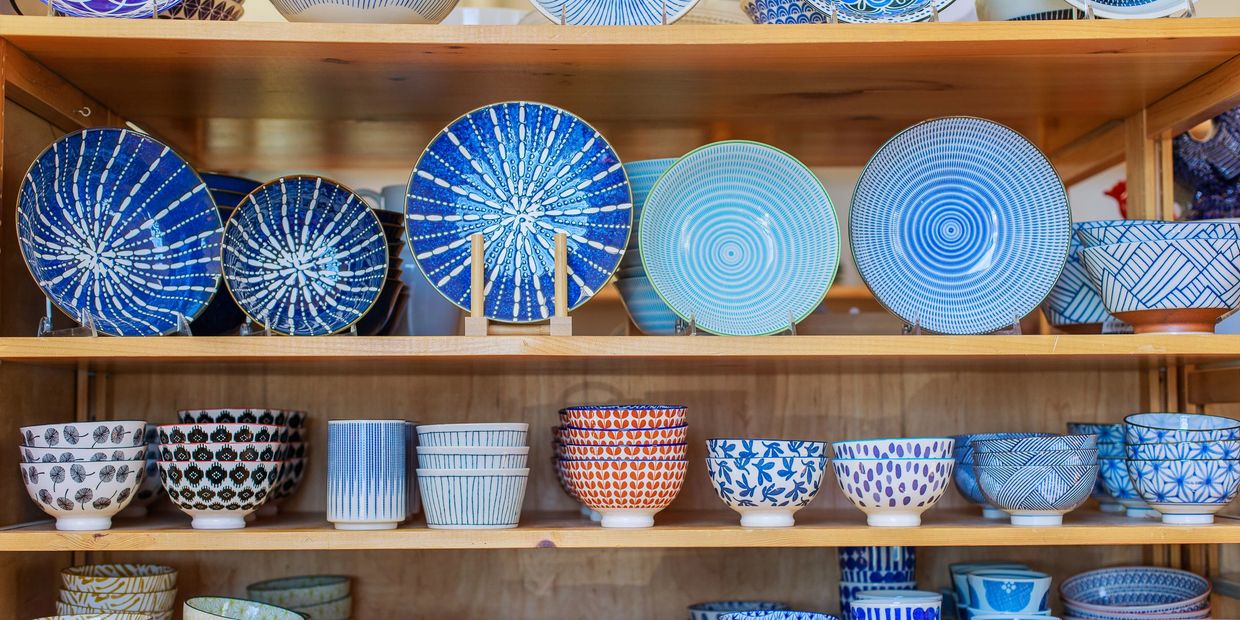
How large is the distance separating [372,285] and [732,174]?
49 centimetres

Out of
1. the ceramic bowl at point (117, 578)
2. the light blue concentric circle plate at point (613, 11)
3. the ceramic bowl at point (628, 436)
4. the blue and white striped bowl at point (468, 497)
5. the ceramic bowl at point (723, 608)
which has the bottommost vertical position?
the ceramic bowl at point (723, 608)

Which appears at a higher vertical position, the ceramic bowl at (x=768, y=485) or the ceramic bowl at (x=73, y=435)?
the ceramic bowl at (x=73, y=435)

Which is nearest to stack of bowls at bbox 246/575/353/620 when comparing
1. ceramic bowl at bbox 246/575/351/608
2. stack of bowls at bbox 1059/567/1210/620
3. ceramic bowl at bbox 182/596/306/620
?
ceramic bowl at bbox 246/575/351/608

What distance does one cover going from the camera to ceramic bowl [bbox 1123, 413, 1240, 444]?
128 centimetres

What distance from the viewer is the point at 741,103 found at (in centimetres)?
148

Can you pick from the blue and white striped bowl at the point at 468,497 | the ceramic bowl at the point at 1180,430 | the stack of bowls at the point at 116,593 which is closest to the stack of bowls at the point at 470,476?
the blue and white striped bowl at the point at 468,497

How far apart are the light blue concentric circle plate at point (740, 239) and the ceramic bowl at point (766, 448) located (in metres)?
0.14

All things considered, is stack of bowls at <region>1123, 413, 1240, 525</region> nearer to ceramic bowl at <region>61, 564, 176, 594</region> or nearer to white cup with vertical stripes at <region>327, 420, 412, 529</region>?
white cup with vertical stripes at <region>327, 420, 412, 529</region>

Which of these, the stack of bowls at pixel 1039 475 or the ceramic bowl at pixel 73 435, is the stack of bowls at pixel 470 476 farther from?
the stack of bowls at pixel 1039 475

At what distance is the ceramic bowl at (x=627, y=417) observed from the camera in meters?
1.27

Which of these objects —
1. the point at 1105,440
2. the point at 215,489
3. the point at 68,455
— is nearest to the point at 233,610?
the point at 215,489

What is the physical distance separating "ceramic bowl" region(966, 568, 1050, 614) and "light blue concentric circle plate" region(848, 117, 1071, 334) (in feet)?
1.04

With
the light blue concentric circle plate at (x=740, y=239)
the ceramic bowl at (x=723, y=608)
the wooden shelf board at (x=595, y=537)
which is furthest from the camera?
the ceramic bowl at (x=723, y=608)

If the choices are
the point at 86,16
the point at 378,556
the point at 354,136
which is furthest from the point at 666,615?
the point at 86,16
